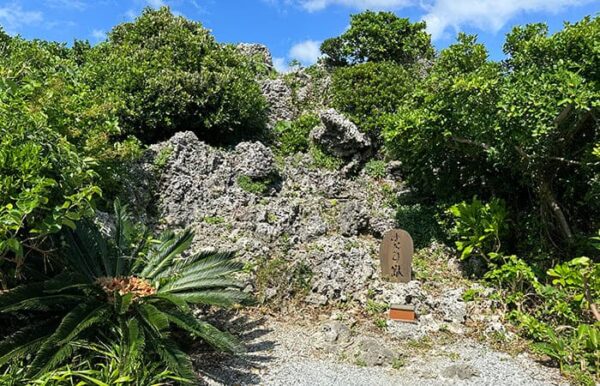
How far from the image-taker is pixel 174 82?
30.1 ft

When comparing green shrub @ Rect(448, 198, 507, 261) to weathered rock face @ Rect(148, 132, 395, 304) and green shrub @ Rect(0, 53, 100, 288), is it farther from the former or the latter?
green shrub @ Rect(0, 53, 100, 288)

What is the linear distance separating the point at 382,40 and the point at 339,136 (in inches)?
172

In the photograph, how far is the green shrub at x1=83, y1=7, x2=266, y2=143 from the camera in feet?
29.9

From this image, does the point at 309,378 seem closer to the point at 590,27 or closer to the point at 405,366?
the point at 405,366

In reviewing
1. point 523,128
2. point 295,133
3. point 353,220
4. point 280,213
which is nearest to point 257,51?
point 295,133

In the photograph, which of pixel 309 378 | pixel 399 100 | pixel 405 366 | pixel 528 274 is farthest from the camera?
pixel 399 100

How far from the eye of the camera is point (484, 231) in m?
7.18

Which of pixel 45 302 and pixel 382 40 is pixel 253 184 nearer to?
pixel 45 302

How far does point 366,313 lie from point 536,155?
3.11 m

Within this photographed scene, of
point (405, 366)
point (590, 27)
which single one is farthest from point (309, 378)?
point (590, 27)

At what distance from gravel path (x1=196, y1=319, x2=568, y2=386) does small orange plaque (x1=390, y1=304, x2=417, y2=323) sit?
1.72ft

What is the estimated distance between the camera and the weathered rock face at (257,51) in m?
14.0

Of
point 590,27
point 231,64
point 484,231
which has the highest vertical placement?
point 231,64

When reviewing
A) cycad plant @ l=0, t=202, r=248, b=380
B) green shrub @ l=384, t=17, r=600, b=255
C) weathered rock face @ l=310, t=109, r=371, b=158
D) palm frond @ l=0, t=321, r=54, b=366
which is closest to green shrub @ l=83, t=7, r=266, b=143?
weathered rock face @ l=310, t=109, r=371, b=158
